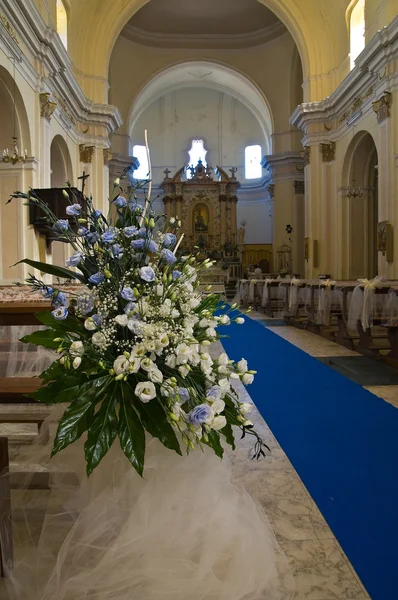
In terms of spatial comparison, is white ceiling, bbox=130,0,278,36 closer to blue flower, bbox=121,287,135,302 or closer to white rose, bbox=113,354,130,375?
blue flower, bbox=121,287,135,302

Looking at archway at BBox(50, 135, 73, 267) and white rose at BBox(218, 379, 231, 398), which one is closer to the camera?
white rose at BBox(218, 379, 231, 398)

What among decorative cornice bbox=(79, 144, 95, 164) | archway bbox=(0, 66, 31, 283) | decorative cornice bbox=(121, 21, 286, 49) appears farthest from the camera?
decorative cornice bbox=(121, 21, 286, 49)

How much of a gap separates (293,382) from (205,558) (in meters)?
3.81

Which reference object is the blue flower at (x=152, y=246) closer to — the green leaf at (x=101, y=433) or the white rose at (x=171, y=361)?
the white rose at (x=171, y=361)

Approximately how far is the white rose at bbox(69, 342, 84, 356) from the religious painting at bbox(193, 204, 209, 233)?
2372cm

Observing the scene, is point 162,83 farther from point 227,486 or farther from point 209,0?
point 227,486

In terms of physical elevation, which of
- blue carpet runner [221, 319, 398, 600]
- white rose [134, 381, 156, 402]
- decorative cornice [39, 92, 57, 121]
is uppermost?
decorative cornice [39, 92, 57, 121]

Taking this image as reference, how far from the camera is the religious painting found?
82.1 ft

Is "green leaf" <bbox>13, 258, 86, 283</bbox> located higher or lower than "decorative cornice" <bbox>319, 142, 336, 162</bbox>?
lower

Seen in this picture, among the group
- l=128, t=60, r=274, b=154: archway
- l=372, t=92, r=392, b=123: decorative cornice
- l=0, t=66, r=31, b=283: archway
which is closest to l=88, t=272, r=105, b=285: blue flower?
l=0, t=66, r=31, b=283: archway

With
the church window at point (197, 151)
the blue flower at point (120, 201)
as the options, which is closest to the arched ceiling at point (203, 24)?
the church window at point (197, 151)

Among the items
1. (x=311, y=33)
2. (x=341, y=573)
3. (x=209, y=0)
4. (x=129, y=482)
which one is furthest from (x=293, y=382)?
(x=209, y=0)

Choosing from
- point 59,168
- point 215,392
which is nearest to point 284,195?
point 59,168

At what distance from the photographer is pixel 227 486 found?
177cm
